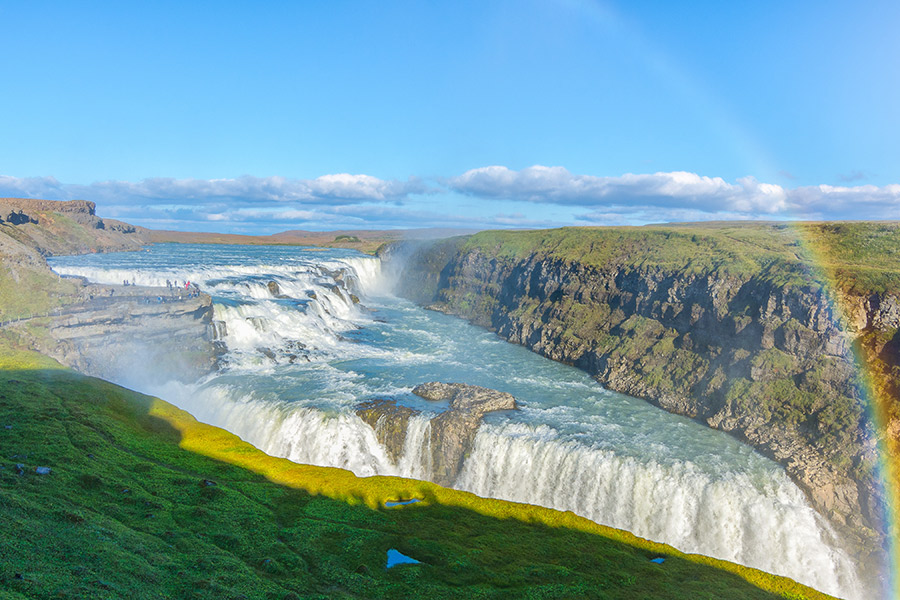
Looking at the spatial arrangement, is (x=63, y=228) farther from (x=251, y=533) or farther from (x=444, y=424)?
(x=251, y=533)

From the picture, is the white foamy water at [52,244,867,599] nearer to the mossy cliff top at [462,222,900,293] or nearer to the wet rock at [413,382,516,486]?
the wet rock at [413,382,516,486]

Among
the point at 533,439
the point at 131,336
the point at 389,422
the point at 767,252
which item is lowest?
the point at 389,422

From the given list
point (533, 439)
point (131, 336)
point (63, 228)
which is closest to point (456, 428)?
point (533, 439)

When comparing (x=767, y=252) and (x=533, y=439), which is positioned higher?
(x=767, y=252)

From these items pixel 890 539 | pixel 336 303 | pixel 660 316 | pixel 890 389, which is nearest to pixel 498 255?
pixel 336 303

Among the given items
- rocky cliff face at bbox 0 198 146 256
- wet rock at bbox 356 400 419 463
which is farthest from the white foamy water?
rocky cliff face at bbox 0 198 146 256

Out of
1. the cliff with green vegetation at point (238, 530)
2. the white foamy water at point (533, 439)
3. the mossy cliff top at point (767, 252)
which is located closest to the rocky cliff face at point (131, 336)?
the white foamy water at point (533, 439)

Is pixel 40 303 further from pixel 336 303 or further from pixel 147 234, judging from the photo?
pixel 147 234
